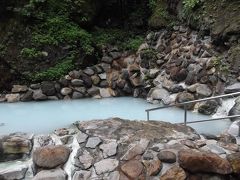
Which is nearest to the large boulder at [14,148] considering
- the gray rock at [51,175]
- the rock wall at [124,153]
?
the rock wall at [124,153]

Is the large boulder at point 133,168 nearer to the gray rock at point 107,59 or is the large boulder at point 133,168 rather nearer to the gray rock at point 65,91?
the gray rock at point 65,91

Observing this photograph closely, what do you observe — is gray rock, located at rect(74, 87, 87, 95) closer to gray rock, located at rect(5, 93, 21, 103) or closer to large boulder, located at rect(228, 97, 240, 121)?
gray rock, located at rect(5, 93, 21, 103)

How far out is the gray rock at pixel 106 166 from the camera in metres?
5.30

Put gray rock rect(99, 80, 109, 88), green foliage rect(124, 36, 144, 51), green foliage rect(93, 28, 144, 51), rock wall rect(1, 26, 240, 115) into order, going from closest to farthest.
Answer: rock wall rect(1, 26, 240, 115), gray rock rect(99, 80, 109, 88), green foliage rect(124, 36, 144, 51), green foliage rect(93, 28, 144, 51)

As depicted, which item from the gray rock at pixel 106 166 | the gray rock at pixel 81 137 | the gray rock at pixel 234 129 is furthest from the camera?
the gray rock at pixel 234 129

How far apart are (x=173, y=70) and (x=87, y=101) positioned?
8.26ft

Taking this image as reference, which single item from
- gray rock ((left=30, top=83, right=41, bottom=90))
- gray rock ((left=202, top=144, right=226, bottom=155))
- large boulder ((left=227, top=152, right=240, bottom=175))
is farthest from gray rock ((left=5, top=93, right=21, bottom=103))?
large boulder ((left=227, top=152, right=240, bottom=175))

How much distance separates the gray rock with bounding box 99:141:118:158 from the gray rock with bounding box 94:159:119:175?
114 millimetres

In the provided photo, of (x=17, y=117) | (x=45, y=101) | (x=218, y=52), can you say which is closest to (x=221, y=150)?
(x=218, y=52)

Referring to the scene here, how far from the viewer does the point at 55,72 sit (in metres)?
10.9

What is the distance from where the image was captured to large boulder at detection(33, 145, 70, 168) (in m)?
5.55

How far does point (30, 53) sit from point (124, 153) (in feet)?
20.6

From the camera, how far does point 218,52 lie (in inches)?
368

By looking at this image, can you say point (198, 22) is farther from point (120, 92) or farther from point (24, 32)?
point (24, 32)
